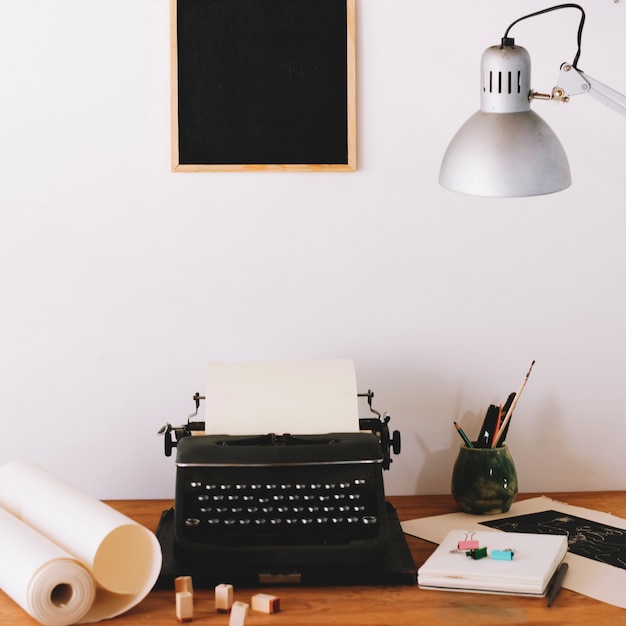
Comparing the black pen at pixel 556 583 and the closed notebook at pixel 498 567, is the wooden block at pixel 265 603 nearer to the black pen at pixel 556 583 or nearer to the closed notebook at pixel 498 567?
the closed notebook at pixel 498 567

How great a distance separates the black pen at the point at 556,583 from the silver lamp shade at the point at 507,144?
58 centimetres

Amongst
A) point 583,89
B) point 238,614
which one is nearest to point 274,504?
point 238,614

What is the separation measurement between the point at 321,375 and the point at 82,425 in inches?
21.7

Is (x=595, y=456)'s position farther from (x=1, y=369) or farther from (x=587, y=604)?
(x=1, y=369)

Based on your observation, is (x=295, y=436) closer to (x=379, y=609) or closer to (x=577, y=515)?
(x=379, y=609)

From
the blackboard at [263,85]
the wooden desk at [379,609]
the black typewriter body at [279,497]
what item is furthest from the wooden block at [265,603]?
the blackboard at [263,85]

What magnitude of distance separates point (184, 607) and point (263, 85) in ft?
3.28

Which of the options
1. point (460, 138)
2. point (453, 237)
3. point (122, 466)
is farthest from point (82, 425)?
point (460, 138)

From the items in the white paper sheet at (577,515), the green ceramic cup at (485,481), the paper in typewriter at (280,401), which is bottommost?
the white paper sheet at (577,515)

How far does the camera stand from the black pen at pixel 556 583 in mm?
1399

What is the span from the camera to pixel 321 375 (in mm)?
1689

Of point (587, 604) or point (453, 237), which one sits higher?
point (453, 237)

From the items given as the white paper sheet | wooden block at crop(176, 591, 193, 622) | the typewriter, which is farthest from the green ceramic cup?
wooden block at crop(176, 591, 193, 622)

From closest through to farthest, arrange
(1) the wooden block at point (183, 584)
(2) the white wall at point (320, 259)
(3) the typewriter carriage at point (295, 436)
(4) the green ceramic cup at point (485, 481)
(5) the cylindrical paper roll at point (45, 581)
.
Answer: (5) the cylindrical paper roll at point (45, 581), (1) the wooden block at point (183, 584), (3) the typewriter carriage at point (295, 436), (4) the green ceramic cup at point (485, 481), (2) the white wall at point (320, 259)
